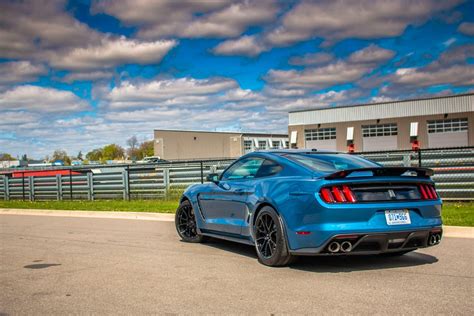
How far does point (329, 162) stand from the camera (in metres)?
7.39

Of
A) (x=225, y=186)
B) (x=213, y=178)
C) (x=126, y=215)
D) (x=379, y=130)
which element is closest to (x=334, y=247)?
(x=225, y=186)

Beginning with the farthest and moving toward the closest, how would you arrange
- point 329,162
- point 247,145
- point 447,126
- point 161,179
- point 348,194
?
point 247,145 < point 447,126 < point 161,179 < point 329,162 < point 348,194

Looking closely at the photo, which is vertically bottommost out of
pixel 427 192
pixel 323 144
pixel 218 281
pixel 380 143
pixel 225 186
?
pixel 218 281

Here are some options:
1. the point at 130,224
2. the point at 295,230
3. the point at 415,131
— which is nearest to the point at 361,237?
the point at 295,230

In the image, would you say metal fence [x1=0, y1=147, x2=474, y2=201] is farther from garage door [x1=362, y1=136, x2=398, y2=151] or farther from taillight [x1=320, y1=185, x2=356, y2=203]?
garage door [x1=362, y1=136, x2=398, y2=151]

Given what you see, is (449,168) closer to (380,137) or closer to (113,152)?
(380,137)

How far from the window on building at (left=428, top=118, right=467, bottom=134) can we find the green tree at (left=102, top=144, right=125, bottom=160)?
116 metres

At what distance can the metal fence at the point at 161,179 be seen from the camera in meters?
15.4

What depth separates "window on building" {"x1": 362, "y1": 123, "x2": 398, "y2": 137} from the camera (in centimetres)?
7250

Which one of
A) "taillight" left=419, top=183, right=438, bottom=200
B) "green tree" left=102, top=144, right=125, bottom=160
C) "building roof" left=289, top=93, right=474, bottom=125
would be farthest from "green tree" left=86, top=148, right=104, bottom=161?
"taillight" left=419, top=183, right=438, bottom=200

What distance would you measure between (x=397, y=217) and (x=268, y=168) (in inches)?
73.3

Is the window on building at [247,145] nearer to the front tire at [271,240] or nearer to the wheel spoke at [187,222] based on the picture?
the wheel spoke at [187,222]

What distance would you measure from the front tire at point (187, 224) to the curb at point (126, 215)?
4380 millimetres

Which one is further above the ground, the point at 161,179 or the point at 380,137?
the point at 380,137
